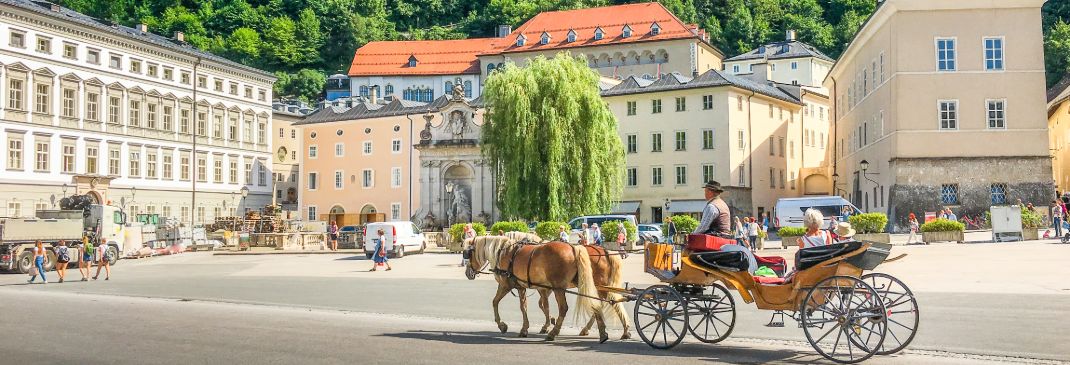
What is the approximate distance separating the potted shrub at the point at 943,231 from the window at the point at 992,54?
10954 mm

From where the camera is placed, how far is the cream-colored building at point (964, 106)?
43.0m

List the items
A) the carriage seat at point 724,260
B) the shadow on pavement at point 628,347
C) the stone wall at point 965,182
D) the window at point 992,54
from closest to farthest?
the shadow on pavement at point 628,347 → the carriage seat at point 724,260 → the window at point 992,54 → the stone wall at point 965,182

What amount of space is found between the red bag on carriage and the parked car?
3012cm

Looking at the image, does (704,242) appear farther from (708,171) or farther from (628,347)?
(708,171)

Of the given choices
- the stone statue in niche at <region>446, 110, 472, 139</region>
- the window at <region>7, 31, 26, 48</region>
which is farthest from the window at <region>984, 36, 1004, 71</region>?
the window at <region>7, 31, 26, 48</region>

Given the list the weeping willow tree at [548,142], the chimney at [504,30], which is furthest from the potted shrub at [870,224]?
the chimney at [504,30]

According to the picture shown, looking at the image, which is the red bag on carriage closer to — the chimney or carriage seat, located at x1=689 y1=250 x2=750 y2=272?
carriage seat, located at x1=689 y1=250 x2=750 y2=272

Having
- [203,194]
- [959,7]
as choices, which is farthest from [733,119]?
[203,194]

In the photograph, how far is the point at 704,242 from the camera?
11.5 meters

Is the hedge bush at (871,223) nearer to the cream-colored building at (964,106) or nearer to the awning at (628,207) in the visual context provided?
the cream-colored building at (964,106)

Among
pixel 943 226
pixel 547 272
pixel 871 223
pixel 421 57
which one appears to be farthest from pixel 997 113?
pixel 421 57

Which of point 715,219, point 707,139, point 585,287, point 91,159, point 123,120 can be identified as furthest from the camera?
point 123,120

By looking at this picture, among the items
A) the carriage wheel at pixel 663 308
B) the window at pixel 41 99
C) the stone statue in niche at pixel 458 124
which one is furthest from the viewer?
the stone statue in niche at pixel 458 124

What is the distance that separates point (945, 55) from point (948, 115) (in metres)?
2.70
